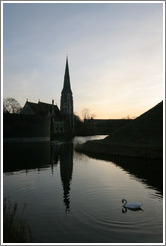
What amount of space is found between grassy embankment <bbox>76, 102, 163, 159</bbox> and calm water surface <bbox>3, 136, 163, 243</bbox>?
29.5 ft

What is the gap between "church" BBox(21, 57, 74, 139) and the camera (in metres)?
106

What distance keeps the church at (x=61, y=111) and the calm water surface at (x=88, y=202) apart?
85891 mm

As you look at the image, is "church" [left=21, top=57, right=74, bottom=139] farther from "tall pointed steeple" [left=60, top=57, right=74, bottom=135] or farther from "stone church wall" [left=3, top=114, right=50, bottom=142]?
"stone church wall" [left=3, top=114, right=50, bottom=142]

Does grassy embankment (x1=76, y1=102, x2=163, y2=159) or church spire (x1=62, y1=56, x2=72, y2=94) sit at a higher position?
church spire (x1=62, y1=56, x2=72, y2=94)

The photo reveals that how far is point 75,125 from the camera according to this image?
131000 millimetres

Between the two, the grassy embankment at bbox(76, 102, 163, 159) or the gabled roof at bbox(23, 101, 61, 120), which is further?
the gabled roof at bbox(23, 101, 61, 120)

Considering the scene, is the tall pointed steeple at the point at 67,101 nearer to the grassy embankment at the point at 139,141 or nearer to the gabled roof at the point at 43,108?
the gabled roof at the point at 43,108

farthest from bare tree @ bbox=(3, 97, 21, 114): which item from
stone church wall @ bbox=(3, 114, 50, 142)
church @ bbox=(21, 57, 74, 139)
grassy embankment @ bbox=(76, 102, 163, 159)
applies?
grassy embankment @ bbox=(76, 102, 163, 159)

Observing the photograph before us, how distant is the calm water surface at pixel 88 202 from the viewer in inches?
347

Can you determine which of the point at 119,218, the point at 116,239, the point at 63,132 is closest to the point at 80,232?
the point at 116,239

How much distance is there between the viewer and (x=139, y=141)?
36.2m

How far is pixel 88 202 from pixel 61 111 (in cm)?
11506

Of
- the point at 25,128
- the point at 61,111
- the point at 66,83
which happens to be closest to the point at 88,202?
the point at 25,128

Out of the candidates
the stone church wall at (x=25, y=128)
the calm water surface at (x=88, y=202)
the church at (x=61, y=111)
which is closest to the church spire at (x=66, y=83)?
the church at (x=61, y=111)
